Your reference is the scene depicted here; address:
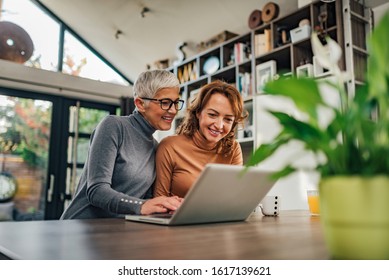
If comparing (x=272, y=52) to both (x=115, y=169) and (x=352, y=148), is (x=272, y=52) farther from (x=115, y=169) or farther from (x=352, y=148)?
(x=352, y=148)

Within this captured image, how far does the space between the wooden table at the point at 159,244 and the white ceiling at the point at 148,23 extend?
292 centimetres

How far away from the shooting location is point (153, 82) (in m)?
1.54

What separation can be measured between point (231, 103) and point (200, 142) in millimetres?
228

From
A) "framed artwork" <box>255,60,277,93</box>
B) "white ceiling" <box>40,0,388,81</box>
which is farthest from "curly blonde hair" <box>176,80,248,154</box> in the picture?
"white ceiling" <box>40,0,388,81</box>

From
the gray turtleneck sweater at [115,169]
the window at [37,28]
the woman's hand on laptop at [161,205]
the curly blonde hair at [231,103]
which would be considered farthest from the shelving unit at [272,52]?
the window at [37,28]

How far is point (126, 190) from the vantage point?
1.39 m

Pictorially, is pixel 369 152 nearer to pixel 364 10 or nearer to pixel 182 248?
pixel 182 248

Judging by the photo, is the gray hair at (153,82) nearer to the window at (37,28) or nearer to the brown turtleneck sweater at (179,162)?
the brown turtleneck sweater at (179,162)

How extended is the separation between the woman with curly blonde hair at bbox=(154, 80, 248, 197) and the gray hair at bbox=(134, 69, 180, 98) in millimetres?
201

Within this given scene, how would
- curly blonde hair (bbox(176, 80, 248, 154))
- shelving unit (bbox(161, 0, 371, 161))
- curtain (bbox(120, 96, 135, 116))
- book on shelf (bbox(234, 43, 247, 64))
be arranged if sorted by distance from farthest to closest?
curtain (bbox(120, 96, 135, 116)), book on shelf (bbox(234, 43, 247, 64)), shelving unit (bbox(161, 0, 371, 161)), curly blonde hair (bbox(176, 80, 248, 154))

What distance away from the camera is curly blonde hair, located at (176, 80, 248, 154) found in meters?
1.65

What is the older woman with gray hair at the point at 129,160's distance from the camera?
118 centimetres

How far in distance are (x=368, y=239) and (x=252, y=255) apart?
169 mm

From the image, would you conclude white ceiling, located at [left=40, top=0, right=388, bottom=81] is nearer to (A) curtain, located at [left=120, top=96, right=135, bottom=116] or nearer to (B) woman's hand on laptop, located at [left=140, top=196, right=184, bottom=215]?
(A) curtain, located at [left=120, top=96, right=135, bottom=116]
